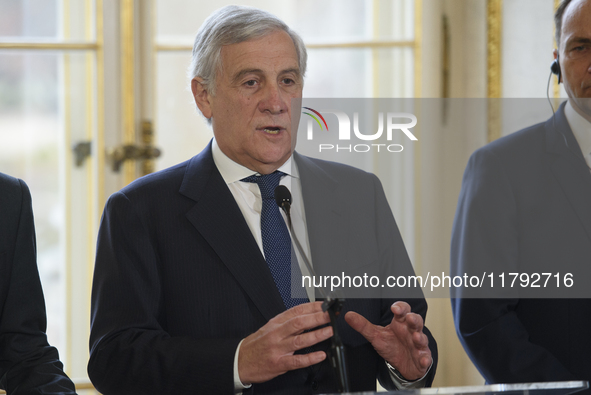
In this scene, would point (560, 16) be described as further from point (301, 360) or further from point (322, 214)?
point (301, 360)

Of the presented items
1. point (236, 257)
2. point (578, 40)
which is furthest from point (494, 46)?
A: point (236, 257)

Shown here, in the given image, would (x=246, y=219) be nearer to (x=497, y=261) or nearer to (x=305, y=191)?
(x=305, y=191)

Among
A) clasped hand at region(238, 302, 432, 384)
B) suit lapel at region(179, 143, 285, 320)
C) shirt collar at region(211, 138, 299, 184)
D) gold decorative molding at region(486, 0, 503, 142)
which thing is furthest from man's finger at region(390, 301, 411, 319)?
gold decorative molding at region(486, 0, 503, 142)

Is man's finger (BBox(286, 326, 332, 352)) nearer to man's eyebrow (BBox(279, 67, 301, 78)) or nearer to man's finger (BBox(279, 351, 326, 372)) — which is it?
man's finger (BBox(279, 351, 326, 372))

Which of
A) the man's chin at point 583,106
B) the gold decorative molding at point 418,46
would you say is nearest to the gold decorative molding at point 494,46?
the gold decorative molding at point 418,46

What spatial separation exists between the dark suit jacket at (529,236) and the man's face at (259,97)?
443mm

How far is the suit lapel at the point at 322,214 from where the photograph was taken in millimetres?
1355

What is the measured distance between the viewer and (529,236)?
4.42ft

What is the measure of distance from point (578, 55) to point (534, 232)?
0.42 metres

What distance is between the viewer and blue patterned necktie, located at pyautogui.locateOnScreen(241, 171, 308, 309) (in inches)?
55.4

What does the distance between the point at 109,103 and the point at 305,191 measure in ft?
5.53

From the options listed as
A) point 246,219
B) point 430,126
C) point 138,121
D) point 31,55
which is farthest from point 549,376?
point 31,55

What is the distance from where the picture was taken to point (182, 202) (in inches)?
59.2

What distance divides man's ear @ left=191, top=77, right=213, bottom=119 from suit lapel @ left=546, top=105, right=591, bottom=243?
32.1 inches
